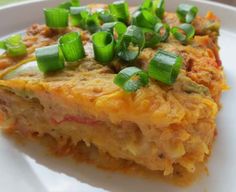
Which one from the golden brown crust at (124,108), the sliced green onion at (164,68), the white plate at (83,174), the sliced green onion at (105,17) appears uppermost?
the sliced green onion at (164,68)

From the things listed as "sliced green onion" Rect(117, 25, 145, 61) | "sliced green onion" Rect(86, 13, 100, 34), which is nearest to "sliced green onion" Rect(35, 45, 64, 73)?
"sliced green onion" Rect(117, 25, 145, 61)

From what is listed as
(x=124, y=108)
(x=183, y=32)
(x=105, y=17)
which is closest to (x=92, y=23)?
(x=105, y=17)

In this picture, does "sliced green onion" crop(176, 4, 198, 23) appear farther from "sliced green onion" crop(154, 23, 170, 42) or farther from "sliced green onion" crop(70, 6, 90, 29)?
"sliced green onion" crop(70, 6, 90, 29)

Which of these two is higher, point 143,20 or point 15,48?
point 143,20

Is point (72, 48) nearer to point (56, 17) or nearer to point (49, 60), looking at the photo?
point (49, 60)

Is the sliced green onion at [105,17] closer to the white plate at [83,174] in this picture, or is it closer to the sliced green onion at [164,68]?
the sliced green onion at [164,68]

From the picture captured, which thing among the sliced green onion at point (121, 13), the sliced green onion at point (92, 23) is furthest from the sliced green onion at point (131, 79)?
the sliced green onion at point (121, 13)
